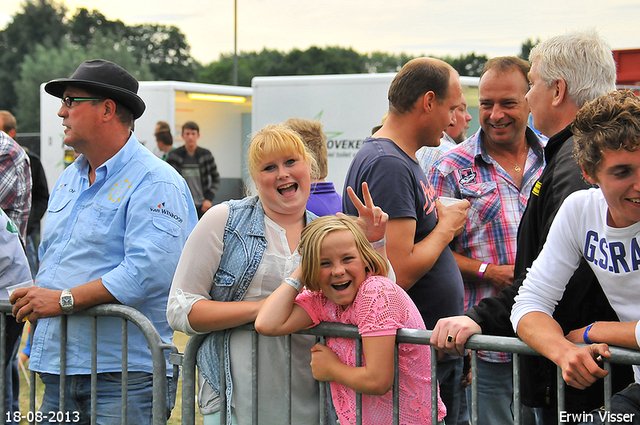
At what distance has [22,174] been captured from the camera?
4828 mm

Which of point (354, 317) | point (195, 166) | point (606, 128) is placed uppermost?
point (606, 128)

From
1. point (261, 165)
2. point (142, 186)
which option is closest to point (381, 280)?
point (261, 165)

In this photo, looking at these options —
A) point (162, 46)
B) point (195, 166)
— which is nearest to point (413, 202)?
point (195, 166)

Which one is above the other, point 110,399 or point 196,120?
point 196,120

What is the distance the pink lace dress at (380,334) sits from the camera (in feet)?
7.45

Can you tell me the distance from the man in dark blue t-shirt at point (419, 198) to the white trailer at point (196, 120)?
26.9 ft

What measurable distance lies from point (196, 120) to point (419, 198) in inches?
365

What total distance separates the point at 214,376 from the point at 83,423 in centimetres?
84

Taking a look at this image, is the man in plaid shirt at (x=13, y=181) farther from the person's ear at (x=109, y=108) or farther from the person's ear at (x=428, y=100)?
the person's ear at (x=428, y=100)

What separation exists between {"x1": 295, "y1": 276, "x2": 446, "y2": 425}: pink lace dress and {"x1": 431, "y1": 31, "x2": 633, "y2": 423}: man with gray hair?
0.16 m

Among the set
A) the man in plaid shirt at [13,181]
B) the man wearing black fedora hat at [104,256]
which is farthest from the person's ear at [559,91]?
the man in plaid shirt at [13,181]

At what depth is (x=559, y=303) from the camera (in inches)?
89.9

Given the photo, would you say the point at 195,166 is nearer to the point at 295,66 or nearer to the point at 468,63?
the point at 468,63

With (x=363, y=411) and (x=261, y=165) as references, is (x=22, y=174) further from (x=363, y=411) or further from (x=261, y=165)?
(x=363, y=411)
